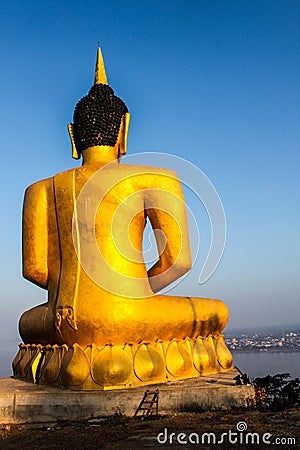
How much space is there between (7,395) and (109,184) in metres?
4.05

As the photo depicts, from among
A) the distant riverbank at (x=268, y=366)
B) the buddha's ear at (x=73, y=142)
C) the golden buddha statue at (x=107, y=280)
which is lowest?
the distant riverbank at (x=268, y=366)

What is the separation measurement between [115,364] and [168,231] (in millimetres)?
2669

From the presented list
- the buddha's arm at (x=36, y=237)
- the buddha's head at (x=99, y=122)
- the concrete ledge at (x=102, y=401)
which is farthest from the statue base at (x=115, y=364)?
the buddha's head at (x=99, y=122)

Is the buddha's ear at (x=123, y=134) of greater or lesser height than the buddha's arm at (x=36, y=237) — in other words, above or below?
above

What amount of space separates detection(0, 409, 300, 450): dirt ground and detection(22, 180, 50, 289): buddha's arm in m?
3.01

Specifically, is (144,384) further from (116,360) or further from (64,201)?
(64,201)

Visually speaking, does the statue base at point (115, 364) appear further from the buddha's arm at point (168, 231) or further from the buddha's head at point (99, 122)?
the buddha's head at point (99, 122)

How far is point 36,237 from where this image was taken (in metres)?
9.34

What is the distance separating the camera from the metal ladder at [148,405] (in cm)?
710

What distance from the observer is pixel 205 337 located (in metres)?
9.66

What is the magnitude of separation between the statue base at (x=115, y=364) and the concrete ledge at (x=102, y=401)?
0.37m

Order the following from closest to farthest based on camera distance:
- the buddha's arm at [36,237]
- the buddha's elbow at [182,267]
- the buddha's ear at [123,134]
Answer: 1. the buddha's elbow at [182,267]
2. the buddha's arm at [36,237]
3. the buddha's ear at [123,134]

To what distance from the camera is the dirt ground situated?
515 cm
